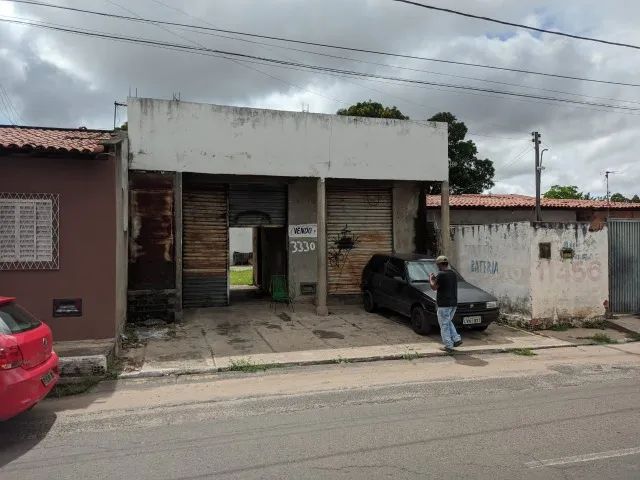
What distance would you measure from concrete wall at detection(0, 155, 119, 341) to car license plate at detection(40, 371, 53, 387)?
3.02 m

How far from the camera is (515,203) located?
65.3 feet

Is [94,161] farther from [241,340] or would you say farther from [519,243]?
[519,243]

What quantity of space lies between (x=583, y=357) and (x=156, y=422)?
708cm

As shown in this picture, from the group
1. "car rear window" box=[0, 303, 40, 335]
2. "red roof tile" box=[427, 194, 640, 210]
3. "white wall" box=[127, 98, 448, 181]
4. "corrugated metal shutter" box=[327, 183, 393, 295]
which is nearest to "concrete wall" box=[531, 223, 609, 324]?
"white wall" box=[127, 98, 448, 181]

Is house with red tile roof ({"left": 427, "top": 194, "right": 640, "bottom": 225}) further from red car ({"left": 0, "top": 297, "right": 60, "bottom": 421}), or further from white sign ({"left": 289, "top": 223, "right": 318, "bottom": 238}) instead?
red car ({"left": 0, "top": 297, "right": 60, "bottom": 421})

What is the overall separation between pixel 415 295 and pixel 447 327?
164cm

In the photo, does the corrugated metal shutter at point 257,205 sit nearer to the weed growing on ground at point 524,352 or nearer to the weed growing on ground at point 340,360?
the weed growing on ground at point 340,360

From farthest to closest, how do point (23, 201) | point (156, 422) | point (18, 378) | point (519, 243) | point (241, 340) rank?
point (519, 243), point (241, 340), point (23, 201), point (156, 422), point (18, 378)

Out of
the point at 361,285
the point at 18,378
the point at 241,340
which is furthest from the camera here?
the point at 361,285

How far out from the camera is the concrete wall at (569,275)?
11.4 m

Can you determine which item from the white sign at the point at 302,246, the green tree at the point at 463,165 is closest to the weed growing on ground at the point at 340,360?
the white sign at the point at 302,246

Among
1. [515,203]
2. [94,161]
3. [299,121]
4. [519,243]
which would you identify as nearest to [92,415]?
[94,161]

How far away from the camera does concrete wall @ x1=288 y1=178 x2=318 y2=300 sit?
13992 millimetres

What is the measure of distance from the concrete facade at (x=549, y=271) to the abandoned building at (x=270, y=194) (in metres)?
2.92
